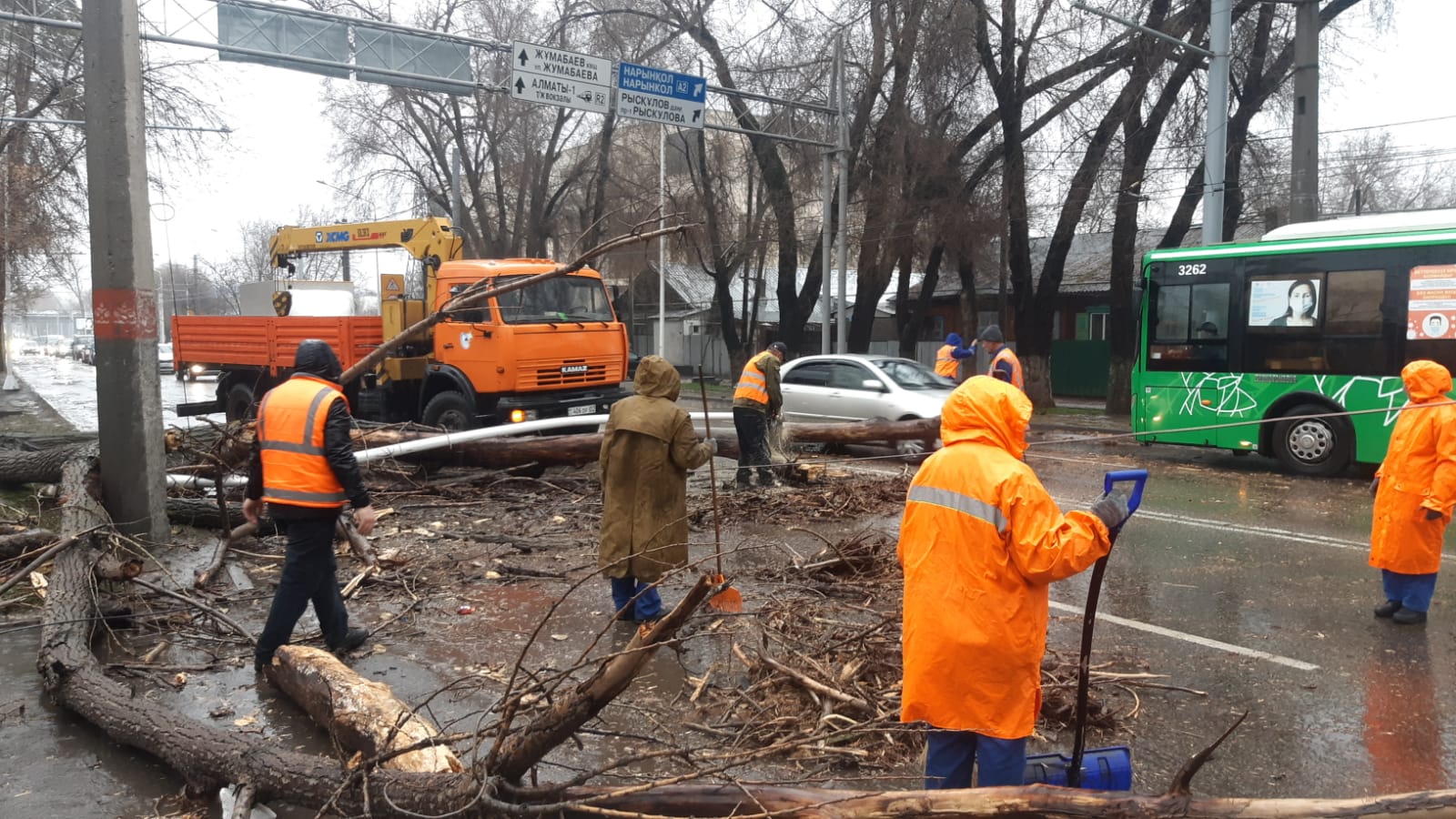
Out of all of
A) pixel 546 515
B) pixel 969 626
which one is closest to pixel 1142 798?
pixel 969 626

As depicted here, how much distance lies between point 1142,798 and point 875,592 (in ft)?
11.7

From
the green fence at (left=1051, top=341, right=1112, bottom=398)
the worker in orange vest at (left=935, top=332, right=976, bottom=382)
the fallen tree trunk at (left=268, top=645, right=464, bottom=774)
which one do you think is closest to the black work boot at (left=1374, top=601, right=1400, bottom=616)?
the fallen tree trunk at (left=268, top=645, right=464, bottom=774)

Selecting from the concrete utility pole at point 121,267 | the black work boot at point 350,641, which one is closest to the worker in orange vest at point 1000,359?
the black work boot at point 350,641

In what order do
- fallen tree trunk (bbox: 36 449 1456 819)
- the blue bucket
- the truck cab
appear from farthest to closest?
the truck cab
the blue bucket
fallen tree trunk (bbox: 36 449 1456 819)

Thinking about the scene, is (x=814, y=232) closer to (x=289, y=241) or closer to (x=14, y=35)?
(x=289, y=241)

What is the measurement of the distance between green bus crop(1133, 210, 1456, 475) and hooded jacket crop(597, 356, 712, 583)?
6.59 meters

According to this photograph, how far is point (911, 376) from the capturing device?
45.8 ft

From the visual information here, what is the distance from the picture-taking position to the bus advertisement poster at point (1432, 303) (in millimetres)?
10703

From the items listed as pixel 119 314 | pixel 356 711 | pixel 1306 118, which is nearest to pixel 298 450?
pixel 356 711

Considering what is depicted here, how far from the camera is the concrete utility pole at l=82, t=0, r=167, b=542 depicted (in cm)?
742

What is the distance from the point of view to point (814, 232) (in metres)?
24.6

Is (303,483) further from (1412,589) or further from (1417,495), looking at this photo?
(1412,589)

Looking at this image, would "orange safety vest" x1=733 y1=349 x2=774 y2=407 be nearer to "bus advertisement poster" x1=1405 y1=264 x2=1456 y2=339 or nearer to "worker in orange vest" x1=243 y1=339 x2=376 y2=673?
"worker in orange vest" x1=243 y1=339 x2=376 y2=673

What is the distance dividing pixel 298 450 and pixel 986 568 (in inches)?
144
